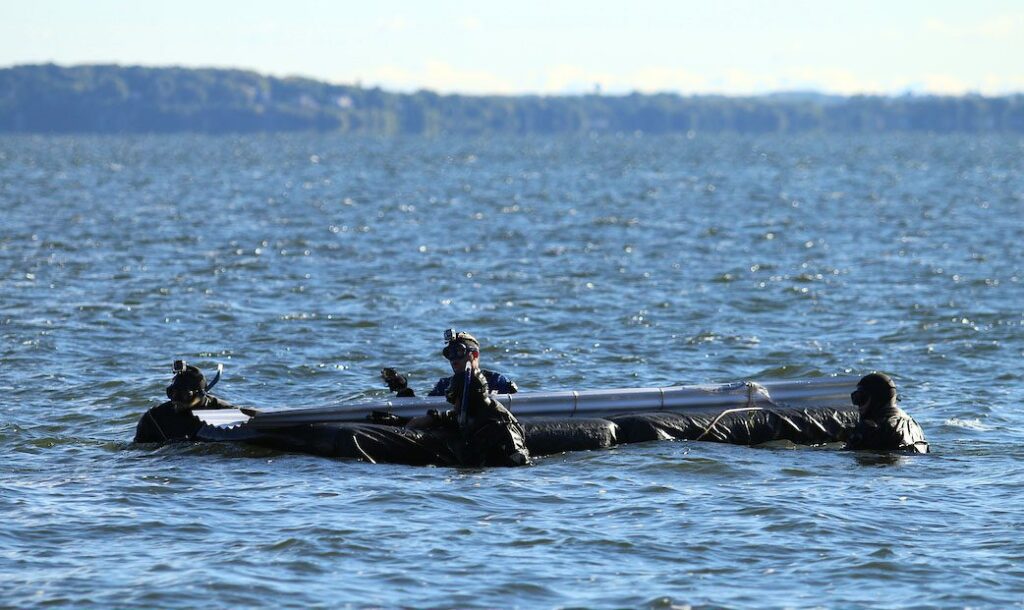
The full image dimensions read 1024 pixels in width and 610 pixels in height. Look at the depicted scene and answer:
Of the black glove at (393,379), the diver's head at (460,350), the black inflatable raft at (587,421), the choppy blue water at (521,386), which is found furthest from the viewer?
the black glove at (393,379)

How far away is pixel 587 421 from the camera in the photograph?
17.6 meters

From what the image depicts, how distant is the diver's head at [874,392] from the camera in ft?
57.7

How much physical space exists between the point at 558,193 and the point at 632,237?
95.9 feet

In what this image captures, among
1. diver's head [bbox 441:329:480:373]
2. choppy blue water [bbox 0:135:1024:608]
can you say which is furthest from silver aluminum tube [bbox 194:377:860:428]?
diver's head [bbox 441:329:480:373]

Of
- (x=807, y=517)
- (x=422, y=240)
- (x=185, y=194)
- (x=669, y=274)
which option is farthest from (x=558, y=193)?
(x=807, y=517)

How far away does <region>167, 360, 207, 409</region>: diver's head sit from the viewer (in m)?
17.4

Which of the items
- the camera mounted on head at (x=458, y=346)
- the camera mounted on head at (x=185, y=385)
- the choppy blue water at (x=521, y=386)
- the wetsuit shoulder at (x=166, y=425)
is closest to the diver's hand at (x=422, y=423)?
the choppy blue water at (x=521, y=386)

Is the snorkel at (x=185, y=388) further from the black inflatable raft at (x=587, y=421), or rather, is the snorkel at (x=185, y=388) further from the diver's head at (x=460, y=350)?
the diver's head at (x=460, y=350)

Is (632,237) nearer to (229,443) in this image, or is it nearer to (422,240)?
(422,240)

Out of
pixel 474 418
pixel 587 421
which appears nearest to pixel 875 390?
pixel 587 421

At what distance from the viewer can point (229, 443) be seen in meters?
17.3

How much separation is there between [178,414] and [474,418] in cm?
352

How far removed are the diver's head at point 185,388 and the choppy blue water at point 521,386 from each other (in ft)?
1.95

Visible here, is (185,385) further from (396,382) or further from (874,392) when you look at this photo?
(874,392)
